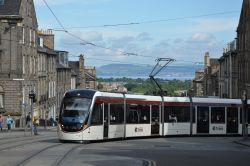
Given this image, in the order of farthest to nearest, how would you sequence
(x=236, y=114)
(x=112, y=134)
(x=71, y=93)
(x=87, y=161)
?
(x=236, y=114) < (x=112, y=134) < (x=71, y=93) < (x=87, y=161)

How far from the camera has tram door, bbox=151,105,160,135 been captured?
1629 inches

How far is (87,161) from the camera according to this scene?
75.0 ft

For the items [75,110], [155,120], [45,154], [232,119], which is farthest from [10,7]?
[45,154]

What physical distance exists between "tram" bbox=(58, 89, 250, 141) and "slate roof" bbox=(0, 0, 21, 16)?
32722mm

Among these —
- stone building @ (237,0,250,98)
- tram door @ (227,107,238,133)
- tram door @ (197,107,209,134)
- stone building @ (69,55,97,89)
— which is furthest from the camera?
stone building @ (69,55,97,89)

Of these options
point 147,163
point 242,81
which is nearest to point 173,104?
point 147,163

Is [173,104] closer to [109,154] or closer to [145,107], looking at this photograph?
[145,107]

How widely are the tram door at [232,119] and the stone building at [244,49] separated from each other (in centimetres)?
2725

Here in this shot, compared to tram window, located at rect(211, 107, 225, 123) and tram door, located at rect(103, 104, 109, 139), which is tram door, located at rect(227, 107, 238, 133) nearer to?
tram window, located at rect(211, 107, 225, 123)

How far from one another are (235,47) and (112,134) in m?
53.3

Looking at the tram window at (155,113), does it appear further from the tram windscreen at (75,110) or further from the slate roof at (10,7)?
the slate roof at (10,7)

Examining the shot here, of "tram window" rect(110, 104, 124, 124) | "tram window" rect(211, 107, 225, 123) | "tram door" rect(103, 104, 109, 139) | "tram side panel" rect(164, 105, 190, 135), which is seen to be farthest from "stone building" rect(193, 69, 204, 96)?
"tram door" rect(103, 104, 109, 139)

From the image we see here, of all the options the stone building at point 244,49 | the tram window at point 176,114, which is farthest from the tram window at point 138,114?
the stone building at point 244,49

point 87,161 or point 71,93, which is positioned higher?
point 71,93
